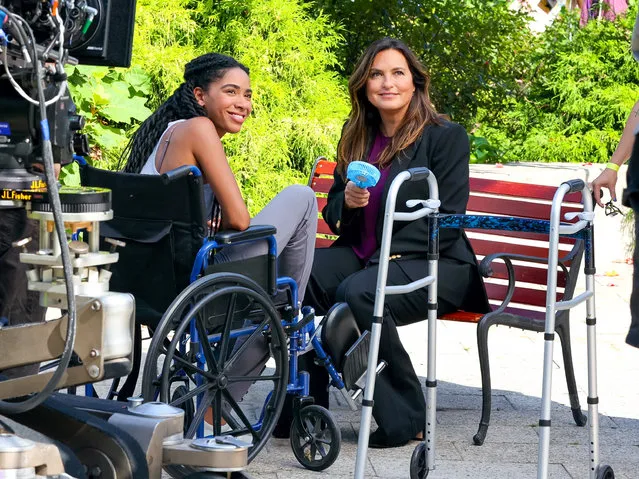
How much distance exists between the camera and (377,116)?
16.3ft

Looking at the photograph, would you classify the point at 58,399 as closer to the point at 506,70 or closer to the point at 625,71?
the point at 506,70

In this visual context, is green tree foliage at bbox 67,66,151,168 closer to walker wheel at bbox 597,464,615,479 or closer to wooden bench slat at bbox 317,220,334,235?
wooden bench slat at bbox 317,220,334,235

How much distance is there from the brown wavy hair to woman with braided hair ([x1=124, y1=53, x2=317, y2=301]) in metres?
0.50

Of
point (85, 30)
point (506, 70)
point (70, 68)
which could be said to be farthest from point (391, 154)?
point (506, 70)

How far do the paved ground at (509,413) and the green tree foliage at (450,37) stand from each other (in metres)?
2.71

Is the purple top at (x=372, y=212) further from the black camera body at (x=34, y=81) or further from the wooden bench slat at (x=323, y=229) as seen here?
the black camera body at (x=34, y=81)

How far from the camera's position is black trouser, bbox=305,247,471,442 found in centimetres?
436

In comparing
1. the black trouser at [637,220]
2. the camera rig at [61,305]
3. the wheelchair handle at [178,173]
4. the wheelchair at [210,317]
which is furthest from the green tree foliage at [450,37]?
the black trouser at [637,220]

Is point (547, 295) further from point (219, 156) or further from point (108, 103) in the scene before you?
point (108, 103)

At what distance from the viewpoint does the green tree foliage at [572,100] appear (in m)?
10.3

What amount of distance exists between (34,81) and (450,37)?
21.9 feet

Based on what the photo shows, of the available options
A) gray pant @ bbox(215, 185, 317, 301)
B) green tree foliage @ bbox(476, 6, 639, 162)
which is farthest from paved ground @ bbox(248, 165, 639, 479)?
green tree foliage @ bbox(476, 6, 639, 162)

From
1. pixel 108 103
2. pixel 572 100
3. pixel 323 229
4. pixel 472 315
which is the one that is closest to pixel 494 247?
pixel 472 315

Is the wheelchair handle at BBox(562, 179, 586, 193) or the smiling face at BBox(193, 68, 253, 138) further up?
the smiling face at BBox(193, 68, 253, 138)
